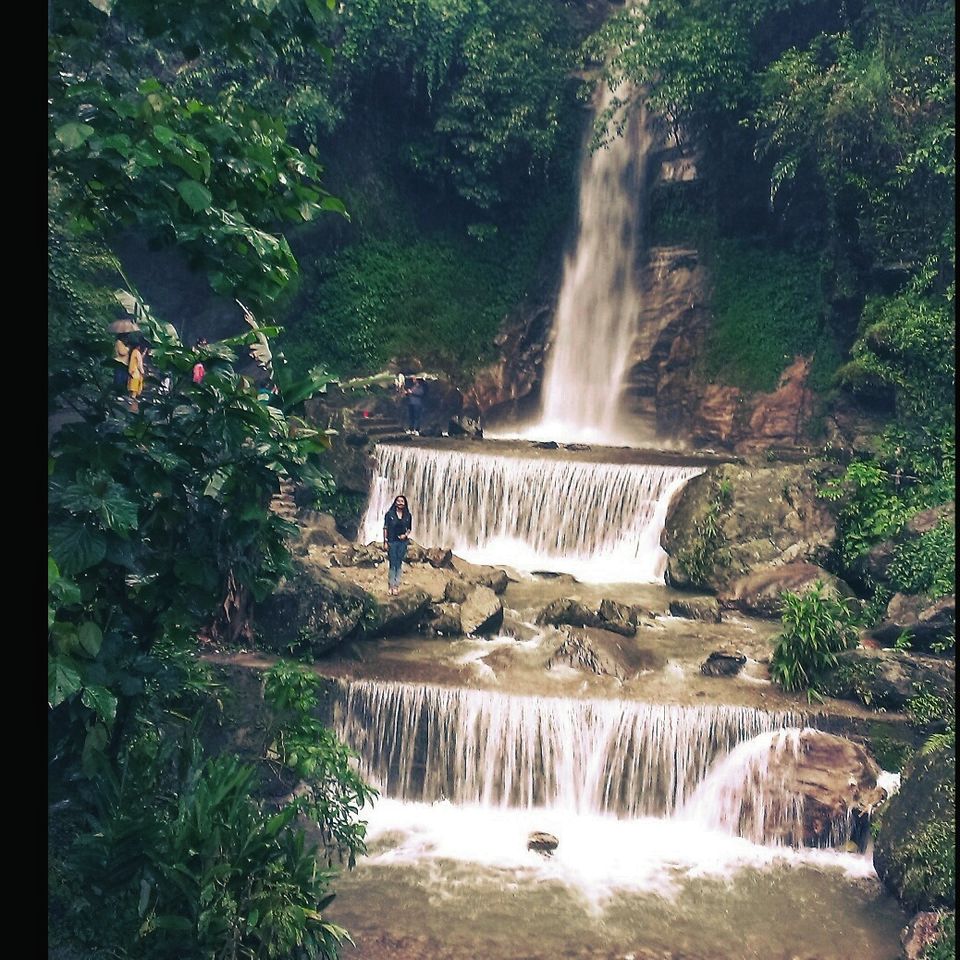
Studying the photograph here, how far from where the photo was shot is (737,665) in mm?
12836

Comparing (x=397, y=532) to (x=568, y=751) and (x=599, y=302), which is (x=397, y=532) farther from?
(x=599, y=302)

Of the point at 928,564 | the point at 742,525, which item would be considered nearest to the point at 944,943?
the point at 928,564

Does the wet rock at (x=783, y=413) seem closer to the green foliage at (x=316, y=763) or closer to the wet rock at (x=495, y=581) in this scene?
the wet rock at (x=495, y=581)

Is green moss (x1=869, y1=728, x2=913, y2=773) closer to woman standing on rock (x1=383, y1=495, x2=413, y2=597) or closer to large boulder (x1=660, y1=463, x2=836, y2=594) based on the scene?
large boulder (x1=660, y1=463, x2=836, y2=594)

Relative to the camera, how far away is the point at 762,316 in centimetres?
2277

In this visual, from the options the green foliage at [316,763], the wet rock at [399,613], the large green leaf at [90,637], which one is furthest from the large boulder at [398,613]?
the large green leaf at [90,637]

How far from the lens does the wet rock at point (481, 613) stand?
555 inches

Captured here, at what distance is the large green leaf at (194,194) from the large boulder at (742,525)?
13156 mm

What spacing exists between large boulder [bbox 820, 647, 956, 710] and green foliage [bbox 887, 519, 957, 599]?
1266 mm

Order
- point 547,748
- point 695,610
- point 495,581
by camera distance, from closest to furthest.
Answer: point 547,748 → point 695,610 → point 495,581

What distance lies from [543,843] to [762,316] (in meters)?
15.3

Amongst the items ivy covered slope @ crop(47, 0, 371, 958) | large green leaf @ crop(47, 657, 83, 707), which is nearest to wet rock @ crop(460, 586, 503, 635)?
ivy covered slope @ crop(47, 0, 371, 958)
